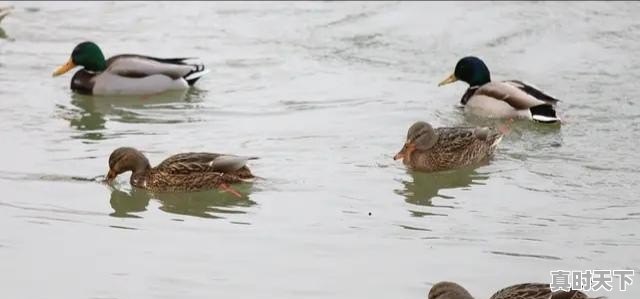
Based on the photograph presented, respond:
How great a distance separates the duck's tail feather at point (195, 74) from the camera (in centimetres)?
1361

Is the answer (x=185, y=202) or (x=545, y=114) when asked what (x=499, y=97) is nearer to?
(x=545, y=114)

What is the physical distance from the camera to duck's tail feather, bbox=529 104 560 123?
11.7m

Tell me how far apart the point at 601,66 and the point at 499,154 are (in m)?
3.20

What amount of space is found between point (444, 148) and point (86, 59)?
470 centimetres

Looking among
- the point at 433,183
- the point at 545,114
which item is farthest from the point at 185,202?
the point at 545,114

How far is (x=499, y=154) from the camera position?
10852mm

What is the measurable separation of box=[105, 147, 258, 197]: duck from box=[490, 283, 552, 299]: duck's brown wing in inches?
123

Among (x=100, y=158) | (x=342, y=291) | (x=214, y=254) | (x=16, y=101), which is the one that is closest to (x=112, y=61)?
(x=16, y=101)

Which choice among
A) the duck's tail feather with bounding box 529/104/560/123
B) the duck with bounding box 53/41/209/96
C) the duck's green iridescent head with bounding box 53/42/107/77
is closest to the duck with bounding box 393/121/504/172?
the duck's tail feather with bounding box 529/104/560/123

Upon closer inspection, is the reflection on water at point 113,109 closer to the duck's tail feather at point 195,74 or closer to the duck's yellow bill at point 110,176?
the duck's tail feather at point 195,74

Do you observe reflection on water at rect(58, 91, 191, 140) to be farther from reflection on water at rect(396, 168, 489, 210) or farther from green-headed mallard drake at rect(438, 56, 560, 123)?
reflection on water at rect(396, 168, 489, 210)

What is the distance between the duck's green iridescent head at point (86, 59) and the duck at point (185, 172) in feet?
13.4

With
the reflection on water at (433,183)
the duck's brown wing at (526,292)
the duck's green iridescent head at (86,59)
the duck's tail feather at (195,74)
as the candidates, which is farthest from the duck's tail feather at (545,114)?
the duck's brown wing at (526,292)

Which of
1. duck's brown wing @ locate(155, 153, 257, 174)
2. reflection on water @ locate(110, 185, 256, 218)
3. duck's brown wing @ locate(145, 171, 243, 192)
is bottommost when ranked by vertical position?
reflection on water @ locate(110, 185, 256, 218)
